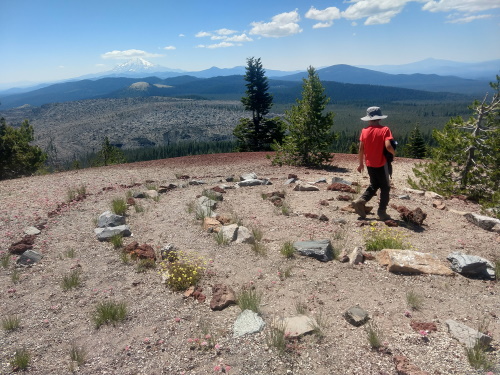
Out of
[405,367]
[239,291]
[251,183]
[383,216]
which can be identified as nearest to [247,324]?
[239,291]

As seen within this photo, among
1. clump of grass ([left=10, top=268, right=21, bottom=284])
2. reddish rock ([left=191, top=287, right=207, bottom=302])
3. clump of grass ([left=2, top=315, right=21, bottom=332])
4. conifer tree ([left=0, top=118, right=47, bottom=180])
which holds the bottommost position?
conifer tree ([left=0, top=118, right=47, bottom=180])

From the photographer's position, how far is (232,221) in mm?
8195

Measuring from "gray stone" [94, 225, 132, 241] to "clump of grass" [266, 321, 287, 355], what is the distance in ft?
16.3

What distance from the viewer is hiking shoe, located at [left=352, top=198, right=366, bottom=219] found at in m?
7.90

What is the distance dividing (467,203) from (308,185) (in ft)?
17.0

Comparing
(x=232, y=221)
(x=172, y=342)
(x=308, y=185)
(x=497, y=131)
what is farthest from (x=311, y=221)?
(x=497, y=131)

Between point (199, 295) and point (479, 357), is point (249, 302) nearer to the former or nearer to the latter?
point (199, 295)

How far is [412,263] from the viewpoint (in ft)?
18.1

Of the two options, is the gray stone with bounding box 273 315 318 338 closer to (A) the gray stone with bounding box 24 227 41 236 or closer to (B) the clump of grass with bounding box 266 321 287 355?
(B) the clump of grass with bounding box 266 321 287 355

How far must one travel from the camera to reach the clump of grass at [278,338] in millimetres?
3881

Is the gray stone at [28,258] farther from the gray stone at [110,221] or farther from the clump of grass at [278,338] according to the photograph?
the clump of grass at [278,338]

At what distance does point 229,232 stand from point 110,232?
2.96 metres

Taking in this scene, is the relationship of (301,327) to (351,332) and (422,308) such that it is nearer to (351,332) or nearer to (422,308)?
(351,332)

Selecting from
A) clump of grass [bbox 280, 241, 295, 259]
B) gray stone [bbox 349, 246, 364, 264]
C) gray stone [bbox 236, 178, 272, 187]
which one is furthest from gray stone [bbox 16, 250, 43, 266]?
gray stone [bbox 236, 178, 272, 187]
